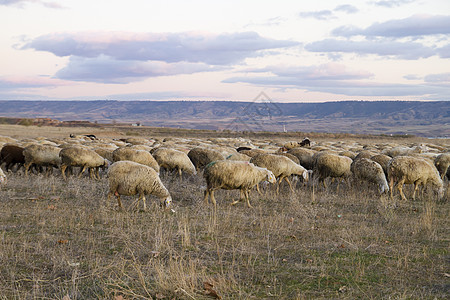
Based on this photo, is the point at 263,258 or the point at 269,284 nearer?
the point at 269,284

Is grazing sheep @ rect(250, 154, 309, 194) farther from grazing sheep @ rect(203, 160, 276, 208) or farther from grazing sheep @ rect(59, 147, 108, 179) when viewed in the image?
grazing sheep @ rect(59, 147, 108, 179)

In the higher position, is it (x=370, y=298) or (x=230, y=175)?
(x=230, y=175)

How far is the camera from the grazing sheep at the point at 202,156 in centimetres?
1753

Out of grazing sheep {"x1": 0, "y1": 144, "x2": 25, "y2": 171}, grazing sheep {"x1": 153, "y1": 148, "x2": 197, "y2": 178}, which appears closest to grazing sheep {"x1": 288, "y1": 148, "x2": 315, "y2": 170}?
grazing sheep {"x1": 153, "y1": 148, "x2": 197, "y2": 178}

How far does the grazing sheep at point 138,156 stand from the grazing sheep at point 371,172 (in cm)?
674

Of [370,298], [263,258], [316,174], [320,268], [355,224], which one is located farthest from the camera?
[316,174]

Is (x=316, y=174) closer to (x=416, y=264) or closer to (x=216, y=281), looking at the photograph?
(x=416, y=264)

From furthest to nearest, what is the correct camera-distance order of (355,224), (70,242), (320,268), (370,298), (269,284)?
(355,224) < (70,242) < (320,268) < (269,284) < (370,298)

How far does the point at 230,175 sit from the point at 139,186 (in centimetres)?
238

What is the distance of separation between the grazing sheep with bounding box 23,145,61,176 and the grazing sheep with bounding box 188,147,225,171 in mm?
5382

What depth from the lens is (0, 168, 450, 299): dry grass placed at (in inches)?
215

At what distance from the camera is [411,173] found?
13.0 metres

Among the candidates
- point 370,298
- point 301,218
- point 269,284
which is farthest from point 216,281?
point 301,218

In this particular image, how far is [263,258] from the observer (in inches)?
270
